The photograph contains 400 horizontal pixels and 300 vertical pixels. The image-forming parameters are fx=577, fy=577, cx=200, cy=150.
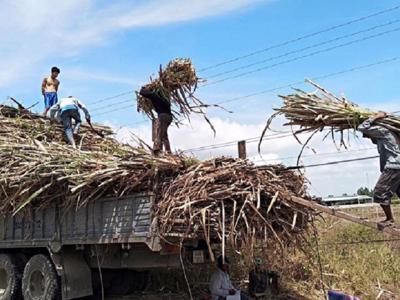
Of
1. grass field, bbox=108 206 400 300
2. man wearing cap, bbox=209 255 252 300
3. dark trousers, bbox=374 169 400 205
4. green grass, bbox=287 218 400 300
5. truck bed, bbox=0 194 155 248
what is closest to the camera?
dark trousers, bbox=374 169 400 205

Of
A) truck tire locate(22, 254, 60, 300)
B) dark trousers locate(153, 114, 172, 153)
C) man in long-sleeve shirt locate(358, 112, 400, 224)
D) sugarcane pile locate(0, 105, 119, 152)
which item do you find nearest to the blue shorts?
sugarcane pile locate(0, 105, 119, 152)

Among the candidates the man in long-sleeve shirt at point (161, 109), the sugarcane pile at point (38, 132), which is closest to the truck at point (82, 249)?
the sugarcane pile at point (38, 132)

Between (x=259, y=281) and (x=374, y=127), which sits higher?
(x=374, y=127)

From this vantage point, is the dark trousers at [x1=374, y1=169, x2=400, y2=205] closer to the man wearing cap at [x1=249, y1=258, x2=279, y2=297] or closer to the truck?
the truck

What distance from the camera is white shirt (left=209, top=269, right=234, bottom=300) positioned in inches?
305

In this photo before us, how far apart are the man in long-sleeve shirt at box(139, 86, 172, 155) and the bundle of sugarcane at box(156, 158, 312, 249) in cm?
179

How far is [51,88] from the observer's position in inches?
439

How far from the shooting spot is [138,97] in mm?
8672

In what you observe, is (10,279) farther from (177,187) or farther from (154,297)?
(177,187)

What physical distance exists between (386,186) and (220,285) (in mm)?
2872

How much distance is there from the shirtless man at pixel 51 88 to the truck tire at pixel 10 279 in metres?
3.25

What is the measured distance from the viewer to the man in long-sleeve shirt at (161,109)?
8.41 metres

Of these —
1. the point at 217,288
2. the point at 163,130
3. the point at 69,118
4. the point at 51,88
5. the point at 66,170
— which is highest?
the point at 51,88

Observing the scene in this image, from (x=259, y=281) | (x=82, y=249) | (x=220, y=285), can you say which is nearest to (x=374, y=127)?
(x=220, y=285)
